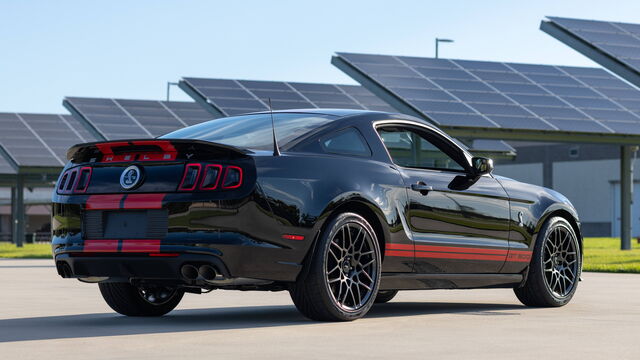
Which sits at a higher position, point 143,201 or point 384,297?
point 143,201

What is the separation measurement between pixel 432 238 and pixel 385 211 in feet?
1.90

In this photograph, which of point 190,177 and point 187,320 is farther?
point 187,320

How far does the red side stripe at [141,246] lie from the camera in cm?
777

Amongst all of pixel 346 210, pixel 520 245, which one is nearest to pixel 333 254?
pixel 346 210

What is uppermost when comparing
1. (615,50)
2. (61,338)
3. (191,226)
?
(615,50)

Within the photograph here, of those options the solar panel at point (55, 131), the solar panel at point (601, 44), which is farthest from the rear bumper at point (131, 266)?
the solar panel at point (55, 131)

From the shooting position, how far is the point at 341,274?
8258 millimetres

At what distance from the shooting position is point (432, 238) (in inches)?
354

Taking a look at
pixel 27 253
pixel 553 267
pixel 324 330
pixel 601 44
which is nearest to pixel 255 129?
pixel 324 330

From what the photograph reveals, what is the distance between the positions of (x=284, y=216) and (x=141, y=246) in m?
0.93

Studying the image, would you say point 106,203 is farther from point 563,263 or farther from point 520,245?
point 563,263

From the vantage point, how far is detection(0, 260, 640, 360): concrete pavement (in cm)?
650

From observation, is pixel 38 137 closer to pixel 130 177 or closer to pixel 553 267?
pixel 553 267

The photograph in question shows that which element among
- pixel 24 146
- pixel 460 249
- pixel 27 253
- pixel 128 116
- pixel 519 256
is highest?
pixel 128 116
